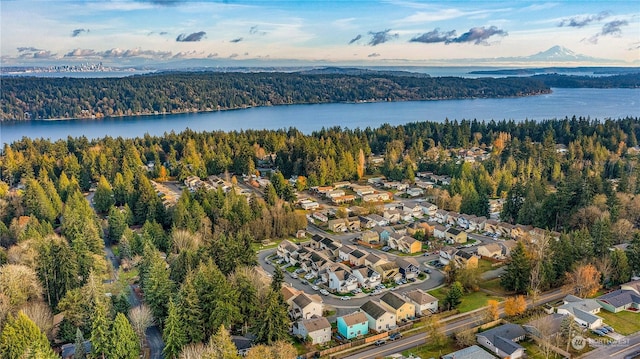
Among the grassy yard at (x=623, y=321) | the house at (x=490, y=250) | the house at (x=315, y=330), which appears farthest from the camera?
the house at (x=490, y=250)

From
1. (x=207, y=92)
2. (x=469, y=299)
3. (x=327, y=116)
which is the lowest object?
(x=469, y=299)

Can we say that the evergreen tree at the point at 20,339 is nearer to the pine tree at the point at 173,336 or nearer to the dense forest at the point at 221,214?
the dense forest at the point at 221,214

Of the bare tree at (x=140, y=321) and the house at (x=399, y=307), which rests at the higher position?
the bare tree at (x=140, y=321)

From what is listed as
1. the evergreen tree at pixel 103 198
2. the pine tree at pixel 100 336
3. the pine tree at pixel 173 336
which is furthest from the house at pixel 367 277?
the evergreen tree at pixel 103 198

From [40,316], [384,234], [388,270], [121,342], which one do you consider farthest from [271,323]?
[384,234]

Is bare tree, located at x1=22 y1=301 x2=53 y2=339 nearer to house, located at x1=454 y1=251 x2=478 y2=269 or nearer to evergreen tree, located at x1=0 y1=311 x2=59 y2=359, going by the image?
evergreen tree, located at x1=0 y1=311 x2=59 y2=359

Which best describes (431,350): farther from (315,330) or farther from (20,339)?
(20,339)

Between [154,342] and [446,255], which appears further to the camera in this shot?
[446,255]
